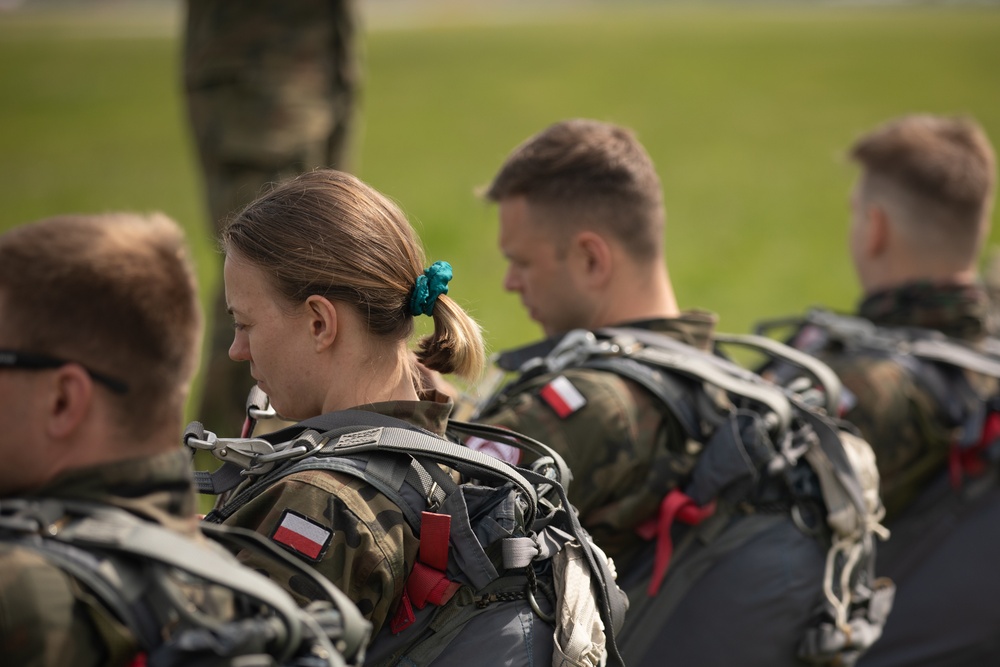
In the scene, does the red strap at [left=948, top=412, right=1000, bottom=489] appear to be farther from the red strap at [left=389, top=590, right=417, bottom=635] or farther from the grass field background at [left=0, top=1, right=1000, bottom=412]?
the grass field background at [left=0, top=1, right=1000, bottom=412]

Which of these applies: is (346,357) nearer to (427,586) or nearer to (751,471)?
(427,586)

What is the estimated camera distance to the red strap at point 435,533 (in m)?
2.47

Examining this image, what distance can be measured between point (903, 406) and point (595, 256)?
151cm

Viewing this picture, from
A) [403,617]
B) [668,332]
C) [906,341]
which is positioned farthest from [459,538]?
[906,341]

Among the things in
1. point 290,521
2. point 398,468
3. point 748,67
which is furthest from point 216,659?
point 748,67

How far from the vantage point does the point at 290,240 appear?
2.60 m

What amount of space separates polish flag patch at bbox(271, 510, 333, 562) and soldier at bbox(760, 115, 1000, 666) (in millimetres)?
2704

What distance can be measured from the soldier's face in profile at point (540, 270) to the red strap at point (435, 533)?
163 centimetres

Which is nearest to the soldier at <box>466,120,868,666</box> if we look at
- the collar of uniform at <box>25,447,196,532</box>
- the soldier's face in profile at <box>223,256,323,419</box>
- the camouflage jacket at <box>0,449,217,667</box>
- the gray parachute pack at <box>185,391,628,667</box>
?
the gray parachute pack at <box>185,391,628,667</box>

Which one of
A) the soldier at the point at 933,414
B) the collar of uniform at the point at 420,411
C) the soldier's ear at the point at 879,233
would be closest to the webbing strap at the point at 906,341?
the soldier at the point at 933,414

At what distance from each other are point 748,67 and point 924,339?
96.8 ft

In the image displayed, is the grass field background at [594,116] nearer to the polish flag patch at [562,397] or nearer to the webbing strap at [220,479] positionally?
the polish flag patch at [562,397]

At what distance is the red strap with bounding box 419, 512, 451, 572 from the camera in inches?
97.3

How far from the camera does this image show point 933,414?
4.52 m
